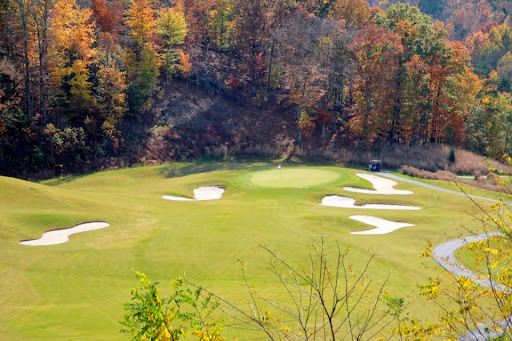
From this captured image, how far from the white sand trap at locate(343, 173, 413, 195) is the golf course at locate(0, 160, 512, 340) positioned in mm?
155

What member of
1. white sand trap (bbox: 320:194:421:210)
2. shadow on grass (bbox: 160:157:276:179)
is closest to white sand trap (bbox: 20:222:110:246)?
white sand trap (bbox: 320:194:421:210)

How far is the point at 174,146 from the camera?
59.8 m

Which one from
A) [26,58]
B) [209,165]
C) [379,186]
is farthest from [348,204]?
[26,58]

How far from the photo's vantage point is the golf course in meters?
17.2

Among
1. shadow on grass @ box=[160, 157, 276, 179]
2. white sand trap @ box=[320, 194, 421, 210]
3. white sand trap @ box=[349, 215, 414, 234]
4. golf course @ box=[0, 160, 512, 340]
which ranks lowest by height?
white sand trap @ box=[349, 215, 414, 234]

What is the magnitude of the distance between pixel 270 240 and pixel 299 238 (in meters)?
1.70

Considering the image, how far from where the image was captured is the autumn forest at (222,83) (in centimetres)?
5322

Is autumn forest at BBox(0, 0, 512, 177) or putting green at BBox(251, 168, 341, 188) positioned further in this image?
autumn forest at BBox(0, 0, 512, 177)

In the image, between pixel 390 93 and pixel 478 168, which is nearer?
pixel 478 168

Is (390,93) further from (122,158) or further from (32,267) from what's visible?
(32,267)

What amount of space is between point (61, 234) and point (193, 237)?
656 centimetres

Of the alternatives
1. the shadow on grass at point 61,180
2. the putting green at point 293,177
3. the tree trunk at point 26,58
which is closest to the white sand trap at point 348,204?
the putting green at point 293,177

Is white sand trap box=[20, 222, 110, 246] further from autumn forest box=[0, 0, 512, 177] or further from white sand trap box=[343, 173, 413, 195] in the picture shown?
autumn forest box=[0, 0, 512, 177]

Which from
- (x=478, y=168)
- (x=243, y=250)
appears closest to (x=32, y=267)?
(x=243, y=250)
